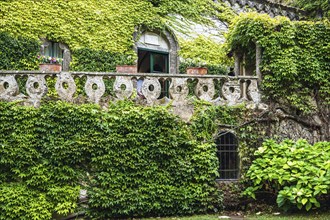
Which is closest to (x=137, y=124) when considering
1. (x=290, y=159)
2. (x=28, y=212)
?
(x=28, y=212)

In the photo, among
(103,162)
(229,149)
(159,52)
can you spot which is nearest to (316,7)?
(159,52)

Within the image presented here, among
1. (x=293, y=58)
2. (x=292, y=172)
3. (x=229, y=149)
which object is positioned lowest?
(x=292, y=172)

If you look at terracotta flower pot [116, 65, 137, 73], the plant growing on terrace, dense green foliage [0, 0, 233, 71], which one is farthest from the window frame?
the plant growing on terrace

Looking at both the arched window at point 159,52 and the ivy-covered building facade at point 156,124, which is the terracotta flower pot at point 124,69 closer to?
the ivy-covered building facade at point 156,124

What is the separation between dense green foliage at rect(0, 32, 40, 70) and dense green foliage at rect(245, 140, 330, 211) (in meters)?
7.47

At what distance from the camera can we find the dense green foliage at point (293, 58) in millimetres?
10023

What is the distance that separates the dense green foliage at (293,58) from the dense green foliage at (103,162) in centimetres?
250

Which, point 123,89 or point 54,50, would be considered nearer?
point 123,89

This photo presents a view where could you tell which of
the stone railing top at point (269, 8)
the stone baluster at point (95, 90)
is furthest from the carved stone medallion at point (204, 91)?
the stone railing top at point (269, 8)

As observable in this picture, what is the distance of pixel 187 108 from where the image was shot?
9555mm

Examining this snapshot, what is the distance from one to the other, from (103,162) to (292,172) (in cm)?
416

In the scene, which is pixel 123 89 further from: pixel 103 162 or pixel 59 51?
pixel 59 51

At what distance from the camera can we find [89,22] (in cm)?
1357

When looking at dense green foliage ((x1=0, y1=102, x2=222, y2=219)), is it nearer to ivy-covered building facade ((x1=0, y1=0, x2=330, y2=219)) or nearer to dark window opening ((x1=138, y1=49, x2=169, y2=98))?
ivy-covered building facade ((x1=0, y1=0, x2=330, y2=219))
